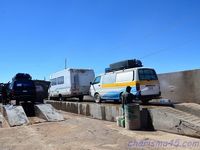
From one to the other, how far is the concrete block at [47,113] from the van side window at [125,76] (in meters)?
4.07

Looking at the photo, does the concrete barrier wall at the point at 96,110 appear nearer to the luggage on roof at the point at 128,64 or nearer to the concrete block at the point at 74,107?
the concrete block at the point at 74,107

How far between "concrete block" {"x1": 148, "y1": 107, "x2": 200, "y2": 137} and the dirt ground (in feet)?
1.10

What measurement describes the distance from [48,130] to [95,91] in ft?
25.4

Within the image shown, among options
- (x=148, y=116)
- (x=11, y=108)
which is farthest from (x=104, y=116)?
(x=11, y=108)

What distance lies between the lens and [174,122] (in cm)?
1118

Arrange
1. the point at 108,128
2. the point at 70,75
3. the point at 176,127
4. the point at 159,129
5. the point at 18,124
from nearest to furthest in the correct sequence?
the point at 176,127 < the point at 159,129 < the point at 108,128 < the point at 18,124 < the point at 70,75

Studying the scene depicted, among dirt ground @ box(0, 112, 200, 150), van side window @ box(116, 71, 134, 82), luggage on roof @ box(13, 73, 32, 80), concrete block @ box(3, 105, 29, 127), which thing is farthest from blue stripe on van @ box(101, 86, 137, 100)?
luggage on roof @ box(13, 73, 32, 80)

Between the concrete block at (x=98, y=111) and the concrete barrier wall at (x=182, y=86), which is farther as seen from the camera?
the concrete barrier wall at (x=182, y=86)

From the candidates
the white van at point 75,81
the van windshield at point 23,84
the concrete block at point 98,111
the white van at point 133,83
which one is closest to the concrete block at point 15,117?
the van windshield at point 23,84

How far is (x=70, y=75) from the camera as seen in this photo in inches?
927

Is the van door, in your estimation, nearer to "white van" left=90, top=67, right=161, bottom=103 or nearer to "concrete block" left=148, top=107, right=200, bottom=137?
"white van" left=90, top=67, right=161, bottom=103

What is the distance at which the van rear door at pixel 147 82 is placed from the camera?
15273 millimetres

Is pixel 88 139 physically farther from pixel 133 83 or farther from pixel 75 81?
pixel 75 81

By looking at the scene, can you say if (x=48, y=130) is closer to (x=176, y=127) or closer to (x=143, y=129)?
(x=143, y=129)
